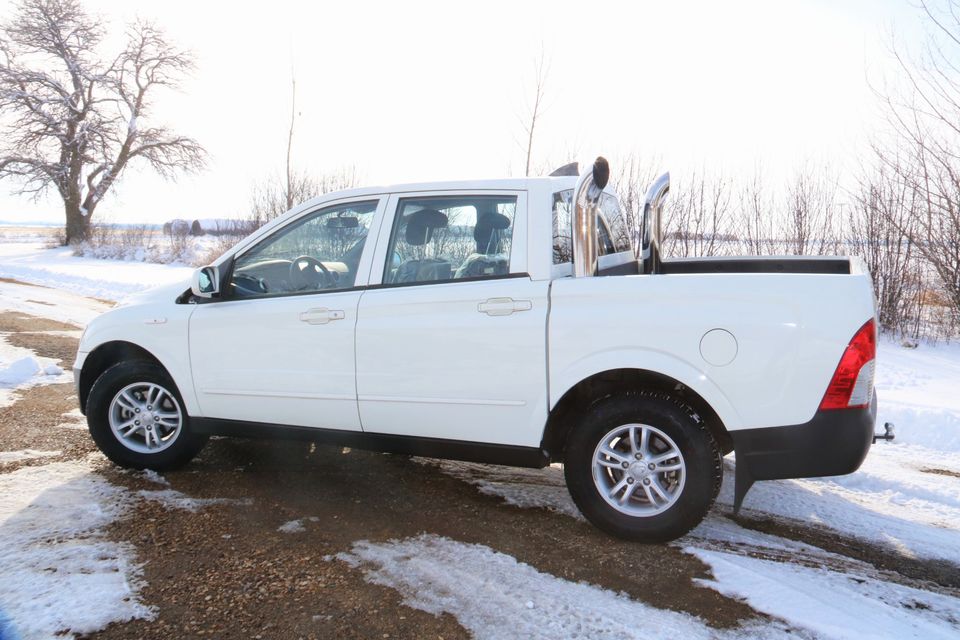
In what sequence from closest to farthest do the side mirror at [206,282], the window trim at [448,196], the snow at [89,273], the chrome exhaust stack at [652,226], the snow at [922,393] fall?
the window trim at [448,196] → the side mirror at [206,282] → the chrome exhaust stack at [652,226] → the snow at [922,393] → the snow at [89,273]

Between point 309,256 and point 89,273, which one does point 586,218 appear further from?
point 89,273

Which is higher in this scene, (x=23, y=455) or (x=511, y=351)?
(x=511, y=351)

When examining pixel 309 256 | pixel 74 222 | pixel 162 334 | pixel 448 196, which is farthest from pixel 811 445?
pixel 74 222

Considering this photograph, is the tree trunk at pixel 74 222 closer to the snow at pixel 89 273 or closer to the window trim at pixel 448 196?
the snow at pixel 89 273

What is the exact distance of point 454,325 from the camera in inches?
148

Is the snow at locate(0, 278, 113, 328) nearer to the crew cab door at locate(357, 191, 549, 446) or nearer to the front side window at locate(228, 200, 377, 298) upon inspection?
the front side window at locate(228, 200, 377, 298)

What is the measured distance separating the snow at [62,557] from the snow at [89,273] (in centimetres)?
1036

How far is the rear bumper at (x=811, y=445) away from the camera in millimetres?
3172

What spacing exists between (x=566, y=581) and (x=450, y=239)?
197 cm

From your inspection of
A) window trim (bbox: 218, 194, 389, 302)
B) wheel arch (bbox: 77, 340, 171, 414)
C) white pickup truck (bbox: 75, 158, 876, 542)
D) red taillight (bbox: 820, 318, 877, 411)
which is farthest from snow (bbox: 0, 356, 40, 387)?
red taillight (bbox: 820, 318, 877, 411)

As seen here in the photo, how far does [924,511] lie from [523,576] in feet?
8.76

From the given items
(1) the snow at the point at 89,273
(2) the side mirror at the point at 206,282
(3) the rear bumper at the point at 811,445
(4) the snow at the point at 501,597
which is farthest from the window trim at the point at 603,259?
(1) the snow at the point at 89,273

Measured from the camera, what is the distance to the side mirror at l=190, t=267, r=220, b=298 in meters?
4.32

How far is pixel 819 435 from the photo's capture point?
318cm
